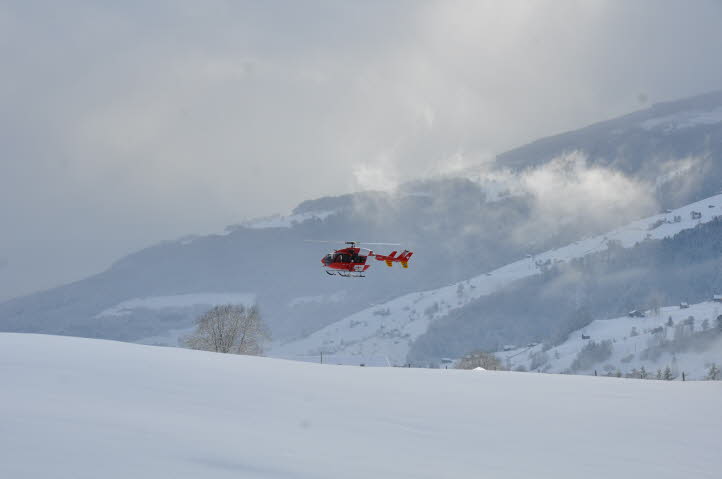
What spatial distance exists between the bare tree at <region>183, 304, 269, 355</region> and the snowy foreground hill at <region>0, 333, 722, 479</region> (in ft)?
192

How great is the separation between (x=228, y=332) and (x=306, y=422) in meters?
66.3

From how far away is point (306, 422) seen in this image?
33.1 feet

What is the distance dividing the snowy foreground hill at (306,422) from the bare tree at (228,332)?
5858cm

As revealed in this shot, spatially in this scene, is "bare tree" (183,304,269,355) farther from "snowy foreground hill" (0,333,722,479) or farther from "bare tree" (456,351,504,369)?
"snowy foreground hill" (0,333,722,479)

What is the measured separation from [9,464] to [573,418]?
32.8ft

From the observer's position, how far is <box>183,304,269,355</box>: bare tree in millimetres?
73250

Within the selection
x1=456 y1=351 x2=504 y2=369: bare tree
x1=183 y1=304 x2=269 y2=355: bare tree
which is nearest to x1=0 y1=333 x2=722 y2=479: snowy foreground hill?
x1=183 y1=304 x2=269 y2=355: bare tree

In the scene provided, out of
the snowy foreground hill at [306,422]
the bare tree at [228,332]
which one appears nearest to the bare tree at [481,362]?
the bare tree at [228,332]

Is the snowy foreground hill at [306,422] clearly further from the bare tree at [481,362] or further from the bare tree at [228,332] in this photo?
the bare tree at [481,362]

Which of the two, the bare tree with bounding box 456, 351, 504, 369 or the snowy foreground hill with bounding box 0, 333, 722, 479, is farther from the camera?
the bare tree with bounding box 456, 351, 504, 369

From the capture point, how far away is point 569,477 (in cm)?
869

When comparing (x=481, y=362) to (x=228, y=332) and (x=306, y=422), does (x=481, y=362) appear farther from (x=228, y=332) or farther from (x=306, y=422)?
(x=306, y=422)

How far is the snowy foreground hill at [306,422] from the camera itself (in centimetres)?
716

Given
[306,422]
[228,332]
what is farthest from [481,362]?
[306,422]
